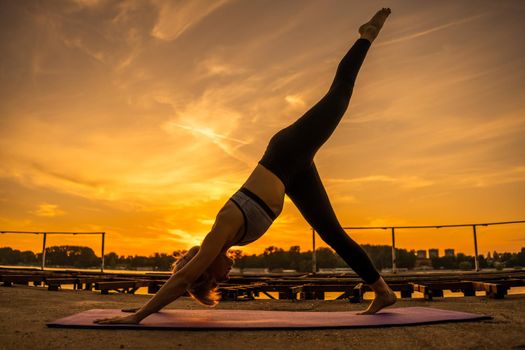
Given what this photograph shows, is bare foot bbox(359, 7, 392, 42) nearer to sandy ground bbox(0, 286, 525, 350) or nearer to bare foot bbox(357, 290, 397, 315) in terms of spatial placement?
bare foot bbox(357, 290, 397, 315)

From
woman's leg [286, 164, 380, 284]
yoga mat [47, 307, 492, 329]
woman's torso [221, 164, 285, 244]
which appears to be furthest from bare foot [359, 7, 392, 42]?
yoga mat [47, 307, 492, 329]

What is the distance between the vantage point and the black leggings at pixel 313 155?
3072 mm

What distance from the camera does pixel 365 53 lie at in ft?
11.2

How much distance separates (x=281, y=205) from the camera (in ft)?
10.0

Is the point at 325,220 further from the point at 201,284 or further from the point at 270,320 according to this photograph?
the point at 201,284

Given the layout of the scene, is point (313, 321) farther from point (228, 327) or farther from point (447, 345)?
point (447, 345)

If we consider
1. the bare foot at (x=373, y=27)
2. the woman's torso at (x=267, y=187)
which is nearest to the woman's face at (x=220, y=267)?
the woman's torso at (x=267, y=187)

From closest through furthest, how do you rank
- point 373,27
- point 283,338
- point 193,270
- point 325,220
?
point 283,338, point 193,270, point 325,220, point 373,27

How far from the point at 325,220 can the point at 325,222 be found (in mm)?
16

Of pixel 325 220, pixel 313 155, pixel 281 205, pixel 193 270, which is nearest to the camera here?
pixel 193 270

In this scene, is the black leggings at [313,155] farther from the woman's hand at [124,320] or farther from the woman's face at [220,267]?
the woman's hand at [124,320]

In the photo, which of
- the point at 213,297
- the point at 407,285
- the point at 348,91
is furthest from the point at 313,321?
the point at 407,285

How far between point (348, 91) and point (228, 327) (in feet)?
6.45

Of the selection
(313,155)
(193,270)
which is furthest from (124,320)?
(313,155)
